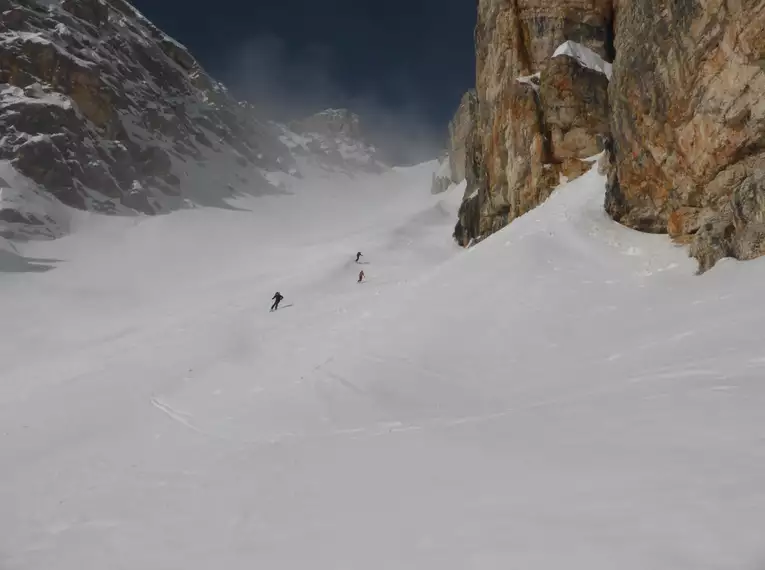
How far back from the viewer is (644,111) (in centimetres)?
1822

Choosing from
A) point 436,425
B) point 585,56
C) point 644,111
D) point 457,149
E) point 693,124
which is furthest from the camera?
point 457,149

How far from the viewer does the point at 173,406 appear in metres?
13.2

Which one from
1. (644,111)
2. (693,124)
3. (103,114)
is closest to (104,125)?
(103,114)

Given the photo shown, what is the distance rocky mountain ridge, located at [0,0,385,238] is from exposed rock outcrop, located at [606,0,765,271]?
181 ft

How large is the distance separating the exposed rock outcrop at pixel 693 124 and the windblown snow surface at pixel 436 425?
3.16 ft

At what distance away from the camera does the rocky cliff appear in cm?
1377

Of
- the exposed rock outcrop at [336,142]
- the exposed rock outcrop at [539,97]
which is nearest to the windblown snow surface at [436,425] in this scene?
the exposed rock outcrop at [539,97]

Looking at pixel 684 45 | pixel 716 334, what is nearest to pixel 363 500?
pixel 716 334

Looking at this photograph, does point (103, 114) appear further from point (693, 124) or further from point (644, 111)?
point (693, 124)

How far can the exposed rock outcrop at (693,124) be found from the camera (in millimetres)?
13406

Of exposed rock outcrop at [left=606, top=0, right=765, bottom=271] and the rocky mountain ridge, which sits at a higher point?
the rocky mountain ridge

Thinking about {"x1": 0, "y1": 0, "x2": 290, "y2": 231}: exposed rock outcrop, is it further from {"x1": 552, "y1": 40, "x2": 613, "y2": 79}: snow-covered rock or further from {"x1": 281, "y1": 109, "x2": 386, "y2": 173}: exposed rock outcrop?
{"x1": 552, "y1": 40, "x2": 613, "y2": 79}: snow-covered rock

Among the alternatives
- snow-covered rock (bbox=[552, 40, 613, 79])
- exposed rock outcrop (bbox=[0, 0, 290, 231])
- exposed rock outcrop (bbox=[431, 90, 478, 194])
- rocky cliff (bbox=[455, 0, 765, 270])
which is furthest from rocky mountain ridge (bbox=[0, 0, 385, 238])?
snow-covered rock (bbox=[552, 40, 613, 79])

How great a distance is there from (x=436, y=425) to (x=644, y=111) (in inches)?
597
